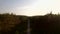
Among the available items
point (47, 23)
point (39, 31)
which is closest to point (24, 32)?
point (39, 31)

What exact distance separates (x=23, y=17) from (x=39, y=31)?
2.45 feet

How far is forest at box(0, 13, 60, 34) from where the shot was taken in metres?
5.44

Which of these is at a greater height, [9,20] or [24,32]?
[9,20]

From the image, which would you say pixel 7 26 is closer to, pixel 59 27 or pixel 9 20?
pixel 9 20

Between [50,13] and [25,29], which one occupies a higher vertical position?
[50,13]

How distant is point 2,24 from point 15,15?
0.57m

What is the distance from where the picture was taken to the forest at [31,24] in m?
5.44

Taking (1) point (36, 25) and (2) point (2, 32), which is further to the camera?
(1) point (36, 25)

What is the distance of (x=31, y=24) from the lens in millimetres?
5637

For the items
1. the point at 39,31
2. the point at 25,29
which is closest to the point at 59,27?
the point at 39,31

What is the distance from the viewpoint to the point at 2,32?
5.35 metres

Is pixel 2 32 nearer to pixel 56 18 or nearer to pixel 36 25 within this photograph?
pixel 36 25

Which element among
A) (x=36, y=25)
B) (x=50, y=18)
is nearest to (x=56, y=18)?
(x=50, y=18)

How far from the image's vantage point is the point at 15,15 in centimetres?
566
